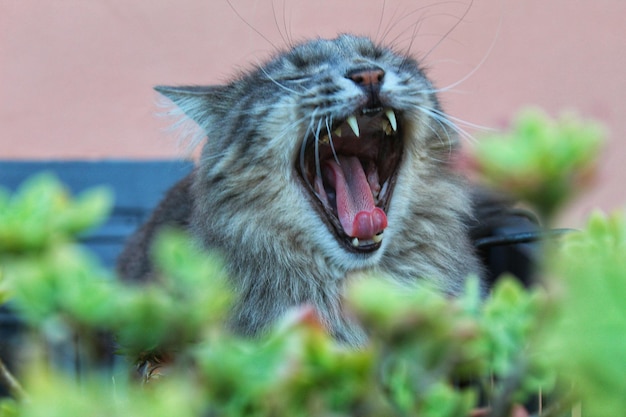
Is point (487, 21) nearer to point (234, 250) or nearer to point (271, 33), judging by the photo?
point (271, 33)

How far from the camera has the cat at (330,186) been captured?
1.66m

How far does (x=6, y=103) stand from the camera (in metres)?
3.10

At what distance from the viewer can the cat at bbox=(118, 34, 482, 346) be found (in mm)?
1656

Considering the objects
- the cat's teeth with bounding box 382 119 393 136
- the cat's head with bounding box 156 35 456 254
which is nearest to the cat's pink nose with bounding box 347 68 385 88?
the cat's head with bounding box 156 35 456 254

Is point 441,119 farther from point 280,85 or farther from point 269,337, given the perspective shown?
point 269,337

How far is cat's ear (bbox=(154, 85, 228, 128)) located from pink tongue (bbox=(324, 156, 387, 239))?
331 mm

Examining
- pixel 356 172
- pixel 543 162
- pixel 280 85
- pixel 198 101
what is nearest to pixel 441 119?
pixel 356 172

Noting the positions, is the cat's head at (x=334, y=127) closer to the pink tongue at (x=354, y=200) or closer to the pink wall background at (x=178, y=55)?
the pink tongue at (x=354, y=200)

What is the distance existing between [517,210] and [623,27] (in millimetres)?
1167

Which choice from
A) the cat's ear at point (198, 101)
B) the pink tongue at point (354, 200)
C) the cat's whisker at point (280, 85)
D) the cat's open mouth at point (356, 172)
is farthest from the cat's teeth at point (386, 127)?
the cat's ear at point (198, 101)

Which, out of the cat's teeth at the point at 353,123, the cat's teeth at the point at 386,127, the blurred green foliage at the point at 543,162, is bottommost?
the blurred green foliage at the point at 543,162

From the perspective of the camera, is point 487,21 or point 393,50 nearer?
point 393,50

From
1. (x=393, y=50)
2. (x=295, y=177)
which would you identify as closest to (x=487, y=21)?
(x=393, y=50)

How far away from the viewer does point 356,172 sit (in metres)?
1.75
